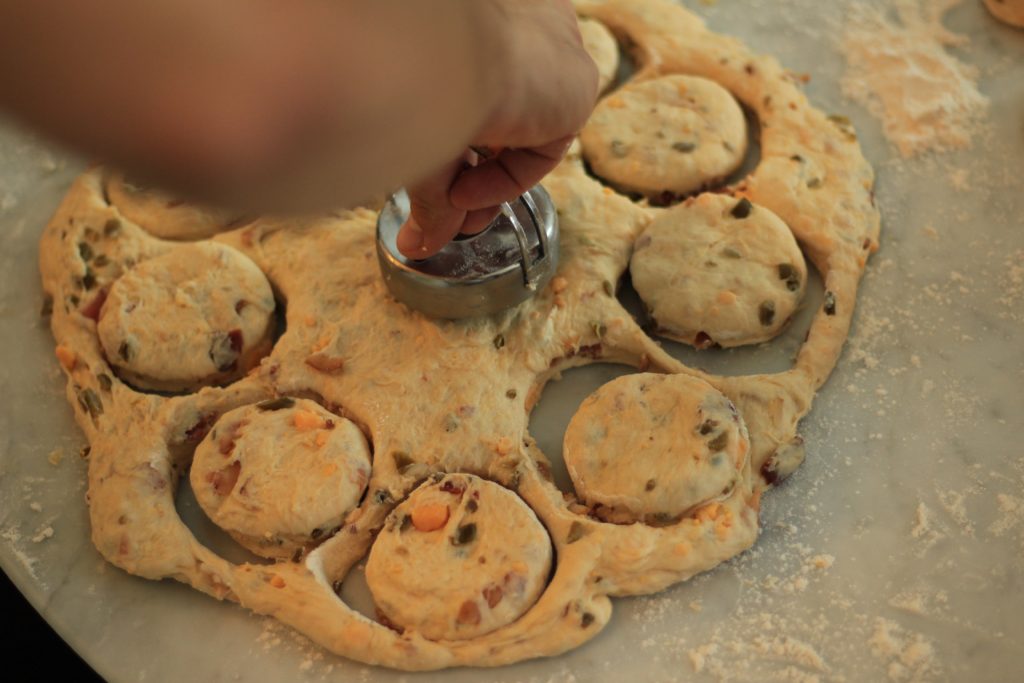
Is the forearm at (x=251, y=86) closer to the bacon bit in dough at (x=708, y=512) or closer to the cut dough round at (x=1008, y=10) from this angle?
the bacon bit in dough at (x=708, y=512)

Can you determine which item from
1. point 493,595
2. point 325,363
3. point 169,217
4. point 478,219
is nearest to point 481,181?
point 478,219

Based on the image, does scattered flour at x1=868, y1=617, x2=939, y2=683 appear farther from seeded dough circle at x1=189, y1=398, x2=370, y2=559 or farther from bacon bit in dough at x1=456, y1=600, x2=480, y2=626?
seeded dough circle at x1=189, y1=398, x2=370, y2=559

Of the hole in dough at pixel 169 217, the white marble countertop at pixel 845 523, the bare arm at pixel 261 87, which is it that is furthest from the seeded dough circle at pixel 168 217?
the bare arm at pixel 261 87

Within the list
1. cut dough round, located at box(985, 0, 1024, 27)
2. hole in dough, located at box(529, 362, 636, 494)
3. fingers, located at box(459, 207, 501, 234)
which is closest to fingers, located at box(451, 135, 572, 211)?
fingers, located at box(459, 207, 501, 234)

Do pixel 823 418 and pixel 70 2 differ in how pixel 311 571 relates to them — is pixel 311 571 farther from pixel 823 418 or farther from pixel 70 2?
pixel 70 2

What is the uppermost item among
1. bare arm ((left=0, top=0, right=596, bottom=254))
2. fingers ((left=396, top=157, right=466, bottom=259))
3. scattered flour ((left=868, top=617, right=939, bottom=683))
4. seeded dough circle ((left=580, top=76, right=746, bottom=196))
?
bare arm ((left=0, top=0, right=596, bottom=254))

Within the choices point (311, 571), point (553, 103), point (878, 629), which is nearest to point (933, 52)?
point (878, 629)
